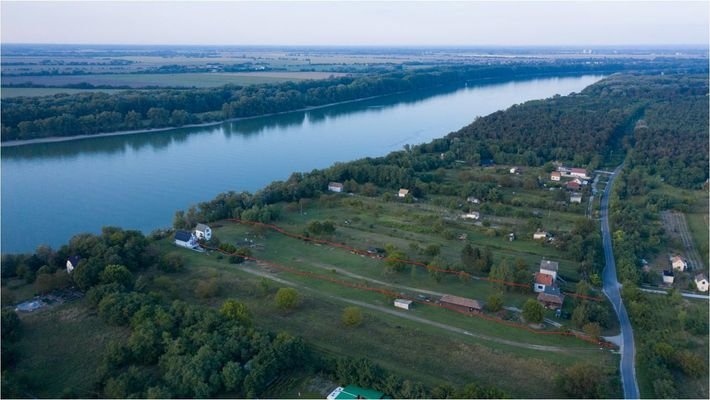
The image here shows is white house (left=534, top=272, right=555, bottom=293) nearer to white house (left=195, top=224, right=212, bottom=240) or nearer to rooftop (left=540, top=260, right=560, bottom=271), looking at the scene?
rooftop (left=540, top=260, right=560, bottom=271)

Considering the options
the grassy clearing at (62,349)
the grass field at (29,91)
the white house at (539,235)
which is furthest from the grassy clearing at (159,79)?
the white house at (539,235)

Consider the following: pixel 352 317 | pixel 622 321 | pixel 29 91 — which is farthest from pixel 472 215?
pixel 29 91

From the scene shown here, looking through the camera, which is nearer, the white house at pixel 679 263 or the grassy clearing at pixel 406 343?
the grassy clearing at pixel 406 343

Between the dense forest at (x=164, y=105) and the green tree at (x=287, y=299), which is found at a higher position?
the dense forest at (x=164, y=105)

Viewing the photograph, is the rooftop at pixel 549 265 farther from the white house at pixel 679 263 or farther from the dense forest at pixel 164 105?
the dense forest at pixel 164 105

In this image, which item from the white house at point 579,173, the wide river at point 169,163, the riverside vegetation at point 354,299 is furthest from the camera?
the white house at point 579,173
